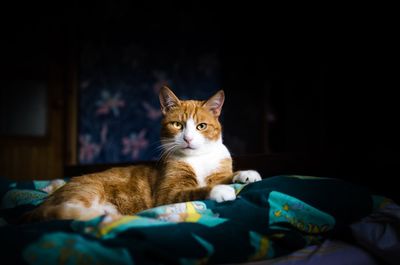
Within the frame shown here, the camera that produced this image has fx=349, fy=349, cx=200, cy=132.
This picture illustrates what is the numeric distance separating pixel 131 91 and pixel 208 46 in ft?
3.10

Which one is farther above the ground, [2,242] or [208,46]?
[208,46]

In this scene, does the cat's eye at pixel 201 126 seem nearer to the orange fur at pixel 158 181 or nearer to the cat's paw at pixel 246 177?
the orange fur at pixel 158 181

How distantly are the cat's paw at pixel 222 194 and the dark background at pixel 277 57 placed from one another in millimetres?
579

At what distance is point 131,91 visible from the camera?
11.3 feet

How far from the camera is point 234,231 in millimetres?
843

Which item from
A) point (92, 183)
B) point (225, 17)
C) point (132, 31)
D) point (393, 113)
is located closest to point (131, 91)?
point (132, 31)

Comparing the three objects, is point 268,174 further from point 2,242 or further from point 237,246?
point 2,242

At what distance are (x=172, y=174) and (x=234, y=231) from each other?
23.2 inches

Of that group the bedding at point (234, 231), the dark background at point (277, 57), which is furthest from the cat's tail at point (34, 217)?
the dark background at point (277, 57)

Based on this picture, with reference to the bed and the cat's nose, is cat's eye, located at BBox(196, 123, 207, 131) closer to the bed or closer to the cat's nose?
the cat's nose

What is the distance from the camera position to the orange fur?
129 cm

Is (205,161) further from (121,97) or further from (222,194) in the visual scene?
(121,97)

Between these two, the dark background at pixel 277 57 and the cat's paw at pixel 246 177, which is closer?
the cat's paw at pixel 246 177

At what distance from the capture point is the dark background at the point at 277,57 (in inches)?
67.4
